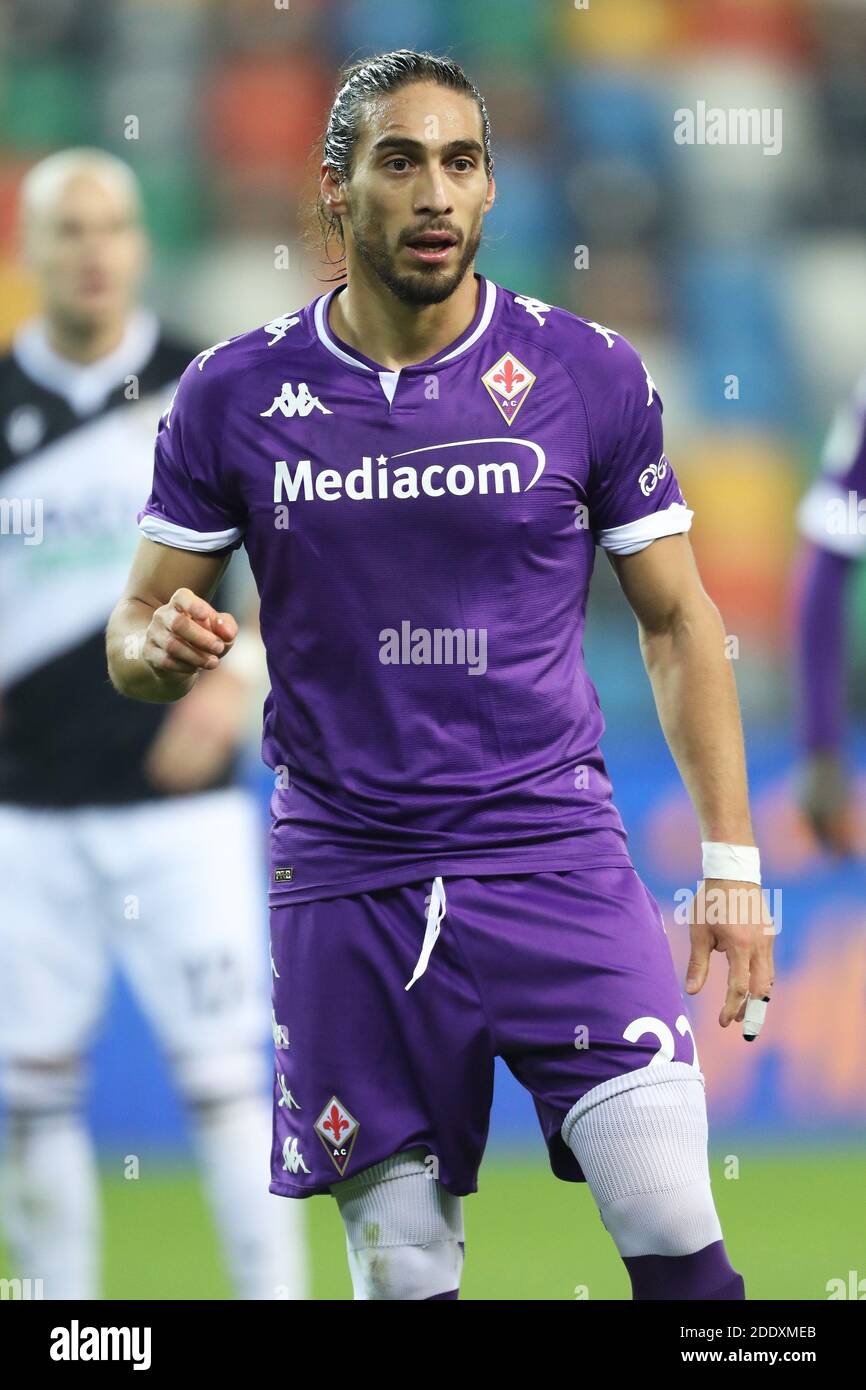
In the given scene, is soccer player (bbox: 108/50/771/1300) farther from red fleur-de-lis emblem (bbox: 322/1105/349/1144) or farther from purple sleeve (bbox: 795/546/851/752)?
purple sleeve (bbox: 795/546/851/752)

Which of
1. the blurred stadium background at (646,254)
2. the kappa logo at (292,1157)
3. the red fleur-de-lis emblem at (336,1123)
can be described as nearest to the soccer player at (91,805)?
the blurred stadium background at (646,254)

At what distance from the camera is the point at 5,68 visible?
22.1ft

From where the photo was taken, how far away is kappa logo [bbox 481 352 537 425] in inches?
112

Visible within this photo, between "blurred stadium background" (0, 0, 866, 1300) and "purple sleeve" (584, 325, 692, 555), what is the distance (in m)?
2.95

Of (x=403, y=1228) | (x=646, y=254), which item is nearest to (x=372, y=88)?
(x=403, y=1228)

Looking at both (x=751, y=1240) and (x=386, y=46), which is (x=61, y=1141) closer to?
(x=751, y=1240)

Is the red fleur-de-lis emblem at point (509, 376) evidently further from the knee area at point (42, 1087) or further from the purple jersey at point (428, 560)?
the knee area at point (42, 1087)

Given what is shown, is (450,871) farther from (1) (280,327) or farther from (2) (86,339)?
(2) (86,339)

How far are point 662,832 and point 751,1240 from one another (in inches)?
48.7

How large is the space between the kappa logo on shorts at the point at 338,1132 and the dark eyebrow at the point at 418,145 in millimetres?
1288

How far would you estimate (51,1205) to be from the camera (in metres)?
4.37

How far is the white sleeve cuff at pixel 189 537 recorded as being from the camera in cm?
292

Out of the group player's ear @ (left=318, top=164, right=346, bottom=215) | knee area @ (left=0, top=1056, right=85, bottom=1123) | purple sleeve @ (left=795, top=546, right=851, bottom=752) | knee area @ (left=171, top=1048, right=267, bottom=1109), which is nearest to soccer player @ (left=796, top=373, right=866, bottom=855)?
purple sleeve @ (left=795, top=546, right=851, bottom=752)
